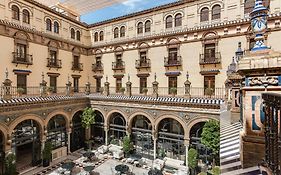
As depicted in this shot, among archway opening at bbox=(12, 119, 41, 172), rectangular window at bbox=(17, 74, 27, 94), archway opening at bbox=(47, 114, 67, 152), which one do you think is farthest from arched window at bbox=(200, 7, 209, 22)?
rectangular window at bbox=(17, 74, 27, 94)

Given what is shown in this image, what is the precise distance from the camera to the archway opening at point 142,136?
1795 centimetres

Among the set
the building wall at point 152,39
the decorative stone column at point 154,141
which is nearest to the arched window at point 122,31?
the building wall at point 152,39

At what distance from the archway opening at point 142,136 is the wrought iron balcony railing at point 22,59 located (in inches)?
486

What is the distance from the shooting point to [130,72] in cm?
2245

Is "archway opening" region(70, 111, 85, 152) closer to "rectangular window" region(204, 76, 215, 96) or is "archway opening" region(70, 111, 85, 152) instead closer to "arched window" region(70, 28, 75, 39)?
"arched window" region(70, 28, 75, 39)

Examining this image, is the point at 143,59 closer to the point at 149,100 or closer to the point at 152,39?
the point at 152,39

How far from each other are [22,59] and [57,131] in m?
8.03

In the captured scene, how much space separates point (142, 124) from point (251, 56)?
1632 cm

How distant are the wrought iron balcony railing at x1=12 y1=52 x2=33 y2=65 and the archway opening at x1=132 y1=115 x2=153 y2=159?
12347mm

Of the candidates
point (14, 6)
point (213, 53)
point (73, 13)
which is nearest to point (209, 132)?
point (213, 53)

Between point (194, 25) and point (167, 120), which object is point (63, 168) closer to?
point (167, 120)

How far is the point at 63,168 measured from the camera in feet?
47.6

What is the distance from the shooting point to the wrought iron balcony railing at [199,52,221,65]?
684 inches

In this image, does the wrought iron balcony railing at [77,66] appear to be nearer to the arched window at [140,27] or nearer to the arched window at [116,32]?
the arched window at [116,32]
